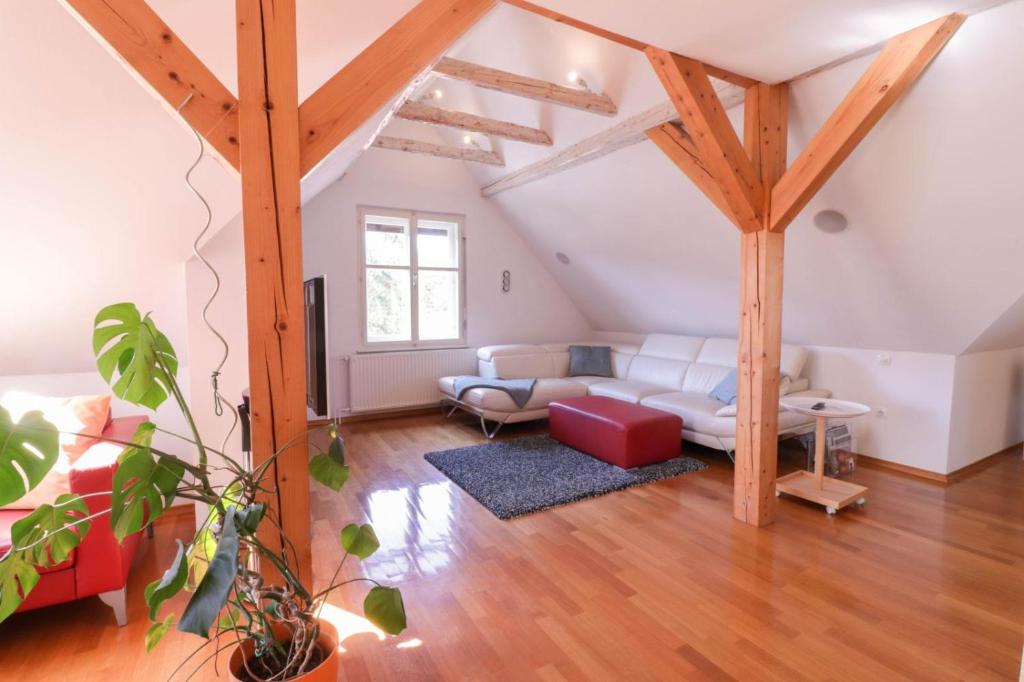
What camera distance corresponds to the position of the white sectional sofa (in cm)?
415

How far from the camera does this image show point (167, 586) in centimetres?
92

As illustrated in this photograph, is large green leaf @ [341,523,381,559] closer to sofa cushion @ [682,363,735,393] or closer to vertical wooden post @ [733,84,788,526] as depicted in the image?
vertical wooden post @ [733,84,788,526]

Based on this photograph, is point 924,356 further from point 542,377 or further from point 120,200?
point 120,200

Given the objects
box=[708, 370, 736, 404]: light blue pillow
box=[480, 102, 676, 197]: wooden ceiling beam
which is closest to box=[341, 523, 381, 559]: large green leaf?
box=[480, 102, 676, 197]: wooden ceiling beam

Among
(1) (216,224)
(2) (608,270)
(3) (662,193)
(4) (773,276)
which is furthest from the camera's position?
(2) (608,270)

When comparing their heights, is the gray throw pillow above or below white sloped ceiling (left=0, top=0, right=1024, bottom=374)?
below

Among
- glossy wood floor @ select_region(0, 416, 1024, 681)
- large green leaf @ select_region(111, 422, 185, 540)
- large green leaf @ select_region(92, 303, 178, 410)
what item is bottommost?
glossy wood floor @ select_region(0, 416, 1024, 681)

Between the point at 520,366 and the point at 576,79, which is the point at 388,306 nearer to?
the point at 520,366

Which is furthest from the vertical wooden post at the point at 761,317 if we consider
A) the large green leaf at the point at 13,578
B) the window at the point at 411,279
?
the window at the point at 411,279

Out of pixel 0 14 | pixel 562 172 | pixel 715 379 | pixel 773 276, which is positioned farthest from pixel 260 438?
pixel 715 379

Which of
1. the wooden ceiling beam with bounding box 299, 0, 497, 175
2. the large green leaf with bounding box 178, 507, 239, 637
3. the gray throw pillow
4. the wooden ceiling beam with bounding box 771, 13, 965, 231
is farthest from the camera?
the gray throw pillow

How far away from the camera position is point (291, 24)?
1.40 meters

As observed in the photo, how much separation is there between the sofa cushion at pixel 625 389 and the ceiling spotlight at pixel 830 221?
2.13m

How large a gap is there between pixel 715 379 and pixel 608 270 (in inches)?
65.3
